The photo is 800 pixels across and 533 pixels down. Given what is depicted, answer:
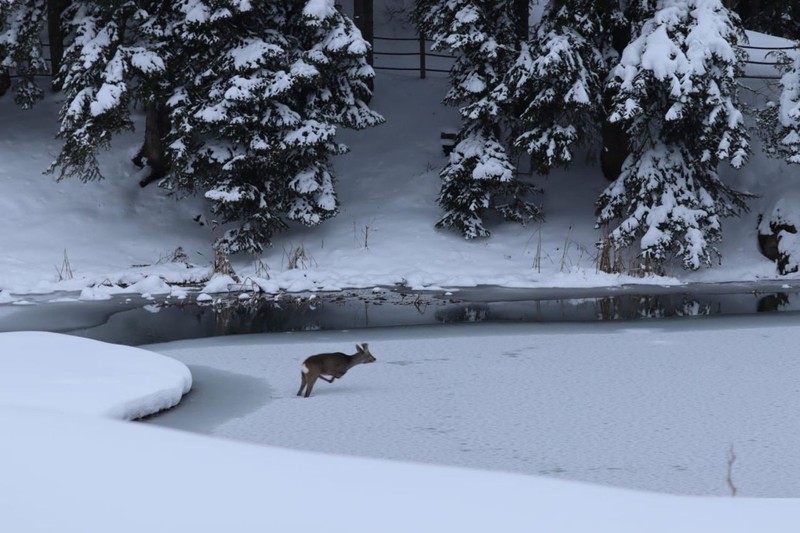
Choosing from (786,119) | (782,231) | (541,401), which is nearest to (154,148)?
(786,119)

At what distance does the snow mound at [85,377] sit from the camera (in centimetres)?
786

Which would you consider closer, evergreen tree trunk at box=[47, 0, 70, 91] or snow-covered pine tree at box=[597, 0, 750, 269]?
snow-covered pine tree at box=[597, 0, 750, 269]

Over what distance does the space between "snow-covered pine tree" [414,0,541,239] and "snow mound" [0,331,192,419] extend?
11770mm

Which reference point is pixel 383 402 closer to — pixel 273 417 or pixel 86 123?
pixel 273 417

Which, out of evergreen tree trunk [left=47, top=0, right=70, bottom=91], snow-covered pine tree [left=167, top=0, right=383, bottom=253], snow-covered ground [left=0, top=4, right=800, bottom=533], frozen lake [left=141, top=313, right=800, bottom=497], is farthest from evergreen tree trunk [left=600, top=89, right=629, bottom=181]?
evergreen tree trunk [left=47, top=0, right=70, bottom=91]

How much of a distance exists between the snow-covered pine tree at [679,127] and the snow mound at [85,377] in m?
11.7

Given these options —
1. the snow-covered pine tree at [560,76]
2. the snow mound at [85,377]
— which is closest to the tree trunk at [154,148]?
the snow-covered pine tree at [560,76]

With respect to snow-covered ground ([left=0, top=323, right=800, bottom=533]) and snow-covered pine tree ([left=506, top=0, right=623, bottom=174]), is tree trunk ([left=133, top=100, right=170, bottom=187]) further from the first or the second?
snow-covered ground ([left=0, top=323, right=800, bottom=533])

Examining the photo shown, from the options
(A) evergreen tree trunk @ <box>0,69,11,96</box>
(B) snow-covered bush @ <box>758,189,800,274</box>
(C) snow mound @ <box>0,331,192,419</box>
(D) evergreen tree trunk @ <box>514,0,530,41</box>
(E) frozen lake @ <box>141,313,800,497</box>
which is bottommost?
(E) frozen lake @ <box>141,313,800,497</box>

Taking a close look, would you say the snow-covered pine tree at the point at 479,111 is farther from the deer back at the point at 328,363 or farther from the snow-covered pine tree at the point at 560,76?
the deer back at the point at 328,363

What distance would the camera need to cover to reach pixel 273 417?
8219 millimetres

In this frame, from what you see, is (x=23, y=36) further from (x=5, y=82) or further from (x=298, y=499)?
(x=298, y=499)

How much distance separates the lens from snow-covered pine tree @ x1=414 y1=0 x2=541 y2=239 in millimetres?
20688

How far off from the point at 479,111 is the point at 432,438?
45.5 feet
